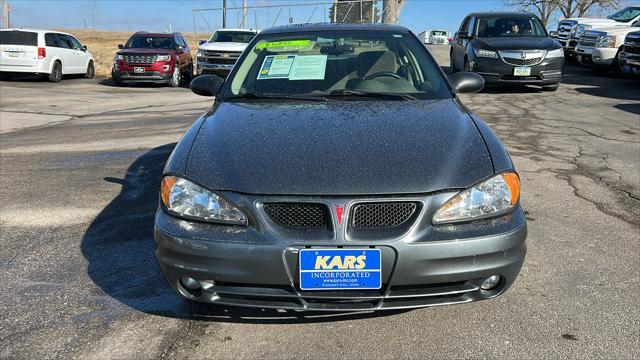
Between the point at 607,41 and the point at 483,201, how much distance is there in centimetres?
1485

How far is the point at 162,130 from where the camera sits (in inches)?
343

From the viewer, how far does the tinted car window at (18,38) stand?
1702 cm

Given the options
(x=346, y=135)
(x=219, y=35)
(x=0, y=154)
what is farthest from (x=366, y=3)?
(x=346, y=135)

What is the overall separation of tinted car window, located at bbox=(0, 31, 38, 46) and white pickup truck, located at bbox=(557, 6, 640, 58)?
1684cm

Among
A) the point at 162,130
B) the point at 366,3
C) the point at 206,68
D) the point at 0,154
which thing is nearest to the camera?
the point at 0,154

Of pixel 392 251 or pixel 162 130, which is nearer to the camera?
pixel 392 251

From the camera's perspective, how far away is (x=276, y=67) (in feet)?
13.0

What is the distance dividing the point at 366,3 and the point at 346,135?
22256mm

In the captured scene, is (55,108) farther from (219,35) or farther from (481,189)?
(481,189)

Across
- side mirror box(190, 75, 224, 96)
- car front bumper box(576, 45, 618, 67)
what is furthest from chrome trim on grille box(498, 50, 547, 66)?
side mirror box(190, 75, 224, 96)

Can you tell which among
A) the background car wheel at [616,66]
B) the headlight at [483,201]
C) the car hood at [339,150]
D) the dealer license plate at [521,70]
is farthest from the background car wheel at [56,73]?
the headlight at [483,201]

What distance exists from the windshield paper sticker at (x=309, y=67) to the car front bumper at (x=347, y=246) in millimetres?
1652

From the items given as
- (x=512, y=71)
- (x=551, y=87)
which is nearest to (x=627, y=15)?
(x=551, y=87)

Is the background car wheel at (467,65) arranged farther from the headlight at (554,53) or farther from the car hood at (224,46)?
the car hood at (224,46)
